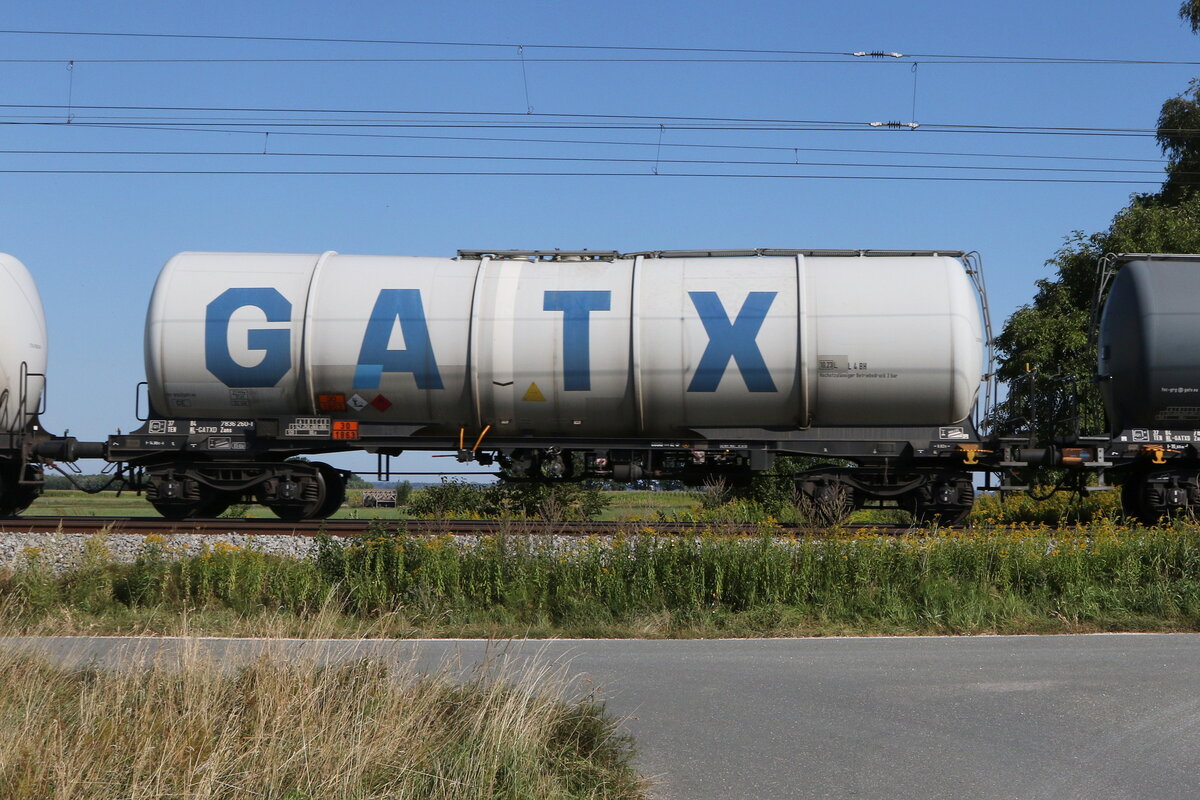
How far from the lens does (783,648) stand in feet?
28.3

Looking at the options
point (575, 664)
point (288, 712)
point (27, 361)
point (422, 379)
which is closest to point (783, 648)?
point (575, 664)

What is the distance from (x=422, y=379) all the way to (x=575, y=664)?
8390mm

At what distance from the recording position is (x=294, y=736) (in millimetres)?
4957

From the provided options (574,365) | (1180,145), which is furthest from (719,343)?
(1180,145)

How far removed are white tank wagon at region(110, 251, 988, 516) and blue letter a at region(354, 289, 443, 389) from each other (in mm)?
30

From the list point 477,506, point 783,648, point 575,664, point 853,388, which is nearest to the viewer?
point 575,664

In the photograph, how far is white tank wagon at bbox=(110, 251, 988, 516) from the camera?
49.9 feet

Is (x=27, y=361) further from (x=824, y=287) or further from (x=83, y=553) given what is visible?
(x=824, y=287)

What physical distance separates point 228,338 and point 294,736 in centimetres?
1174

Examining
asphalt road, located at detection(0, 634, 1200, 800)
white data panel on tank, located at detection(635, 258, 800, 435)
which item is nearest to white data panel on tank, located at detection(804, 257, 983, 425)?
white data panel on tank, located at detection(635, 258, 800, 435)

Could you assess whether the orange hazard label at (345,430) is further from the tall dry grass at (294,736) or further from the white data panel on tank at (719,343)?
the tall dry grass at (294,736)

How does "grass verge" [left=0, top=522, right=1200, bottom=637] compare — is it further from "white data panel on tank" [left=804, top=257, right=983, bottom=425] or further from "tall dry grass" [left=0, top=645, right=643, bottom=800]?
"white data panel on tank" [left=804, top=257, right=983, bottom=425]

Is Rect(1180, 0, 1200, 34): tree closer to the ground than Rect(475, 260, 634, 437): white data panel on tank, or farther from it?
farther from it

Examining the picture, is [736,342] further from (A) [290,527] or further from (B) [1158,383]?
(A) [290,527]
